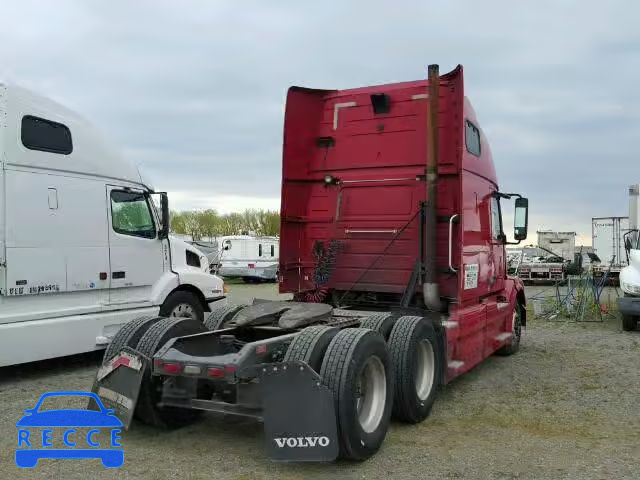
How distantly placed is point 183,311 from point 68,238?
2.24 m

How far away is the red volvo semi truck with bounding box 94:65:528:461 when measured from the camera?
177 inches

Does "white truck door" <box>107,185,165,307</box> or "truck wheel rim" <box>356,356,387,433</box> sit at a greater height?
"white truck door" <box>107,185,165,307</box>

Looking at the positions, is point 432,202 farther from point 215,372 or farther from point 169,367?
point 169,367

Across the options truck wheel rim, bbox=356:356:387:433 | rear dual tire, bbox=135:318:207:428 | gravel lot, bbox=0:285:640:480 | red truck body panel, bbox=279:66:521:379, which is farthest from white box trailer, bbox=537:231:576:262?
rear dual tire, bbox=135:318:207:428

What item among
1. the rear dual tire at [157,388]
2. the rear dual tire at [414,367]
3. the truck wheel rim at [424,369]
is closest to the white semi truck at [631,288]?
the rear dual tire at [414,367]

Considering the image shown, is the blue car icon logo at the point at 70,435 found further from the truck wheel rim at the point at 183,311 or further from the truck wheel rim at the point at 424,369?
the truck wheel rim at the point at 183,311

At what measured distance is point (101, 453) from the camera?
4.87m

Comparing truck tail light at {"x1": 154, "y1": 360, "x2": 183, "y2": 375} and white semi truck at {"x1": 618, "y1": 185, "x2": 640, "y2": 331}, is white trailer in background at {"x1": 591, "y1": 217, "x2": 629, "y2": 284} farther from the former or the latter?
truck tail light at {"x1": 154, "y1": 360, "x2": 183, "y2": 375}

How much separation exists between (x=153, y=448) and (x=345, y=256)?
11.3 feet

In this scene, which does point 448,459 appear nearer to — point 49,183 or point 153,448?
point 153,448

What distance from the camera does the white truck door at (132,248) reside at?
8.34 metres

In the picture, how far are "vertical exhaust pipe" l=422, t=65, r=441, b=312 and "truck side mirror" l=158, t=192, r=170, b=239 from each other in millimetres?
3838

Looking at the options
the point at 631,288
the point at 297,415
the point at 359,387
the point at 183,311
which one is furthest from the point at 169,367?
the point at 631,288

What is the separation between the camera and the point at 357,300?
7.66 meters
